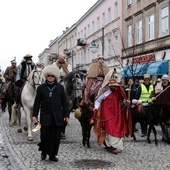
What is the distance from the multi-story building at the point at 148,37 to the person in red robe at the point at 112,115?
1430cm

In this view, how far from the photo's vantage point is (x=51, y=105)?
8180 millimetres

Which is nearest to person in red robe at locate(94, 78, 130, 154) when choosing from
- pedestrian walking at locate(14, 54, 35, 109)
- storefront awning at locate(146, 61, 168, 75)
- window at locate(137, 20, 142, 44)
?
pedestrian walking at locate(14, 54, 35, 109)

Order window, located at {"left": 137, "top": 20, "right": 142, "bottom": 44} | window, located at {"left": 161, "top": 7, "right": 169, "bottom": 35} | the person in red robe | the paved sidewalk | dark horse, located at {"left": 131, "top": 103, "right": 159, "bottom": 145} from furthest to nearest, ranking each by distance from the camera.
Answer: window, located at {"left": 137, "top": 20, "right": 142, "bottom": 44}, window, located at {"left": 161, "top": 7, "right": 169, "bottom": 35}, dark horse, located at {"left": 131, "top": 103, "right": 159, "bottom": 145}, the person in red robe, the paved sidewalk

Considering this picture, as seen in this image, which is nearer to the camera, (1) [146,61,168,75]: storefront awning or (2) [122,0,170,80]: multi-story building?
(1) [146,61,168,75]: storefront awning

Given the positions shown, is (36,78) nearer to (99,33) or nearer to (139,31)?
(139,31)

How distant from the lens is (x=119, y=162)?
27.3 feet

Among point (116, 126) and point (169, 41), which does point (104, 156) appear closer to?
point (116, 126)

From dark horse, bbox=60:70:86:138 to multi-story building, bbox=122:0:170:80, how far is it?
12534 mm

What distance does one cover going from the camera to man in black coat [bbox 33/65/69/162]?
816 cm

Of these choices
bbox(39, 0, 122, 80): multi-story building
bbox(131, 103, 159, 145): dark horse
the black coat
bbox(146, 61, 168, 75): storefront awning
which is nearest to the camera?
the black coat

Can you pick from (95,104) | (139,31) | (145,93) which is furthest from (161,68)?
(95,104)

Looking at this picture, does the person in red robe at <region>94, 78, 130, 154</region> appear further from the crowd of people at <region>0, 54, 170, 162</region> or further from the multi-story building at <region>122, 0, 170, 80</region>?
the multi-story building at <region>122, 0, 170, 80</region>

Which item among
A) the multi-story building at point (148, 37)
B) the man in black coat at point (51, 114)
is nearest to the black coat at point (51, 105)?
the man in black coat at point (51, 114)

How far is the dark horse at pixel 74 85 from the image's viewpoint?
11422 millimetres
